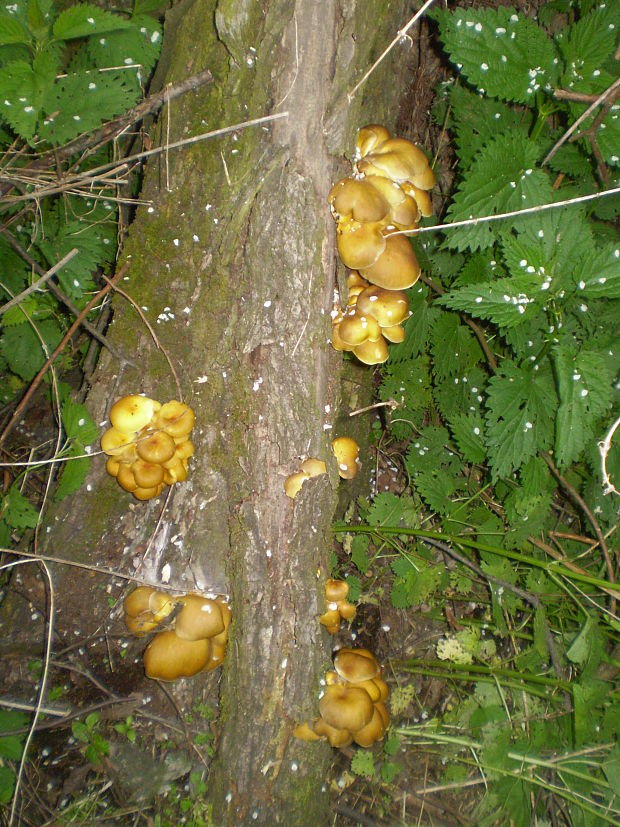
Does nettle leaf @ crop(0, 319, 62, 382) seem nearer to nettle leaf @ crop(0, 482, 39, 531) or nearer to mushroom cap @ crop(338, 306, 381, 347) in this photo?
nettle leaf @ crop(0, 482, 39, 531)

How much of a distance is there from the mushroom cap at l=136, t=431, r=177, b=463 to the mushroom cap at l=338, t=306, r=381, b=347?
1.04 meters

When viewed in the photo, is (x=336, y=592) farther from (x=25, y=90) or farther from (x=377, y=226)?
(x=25, y=90)

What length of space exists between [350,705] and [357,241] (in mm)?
2324

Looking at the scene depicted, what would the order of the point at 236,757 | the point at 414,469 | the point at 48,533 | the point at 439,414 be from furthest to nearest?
1. the point at 439,414
2. the point at 414,469
3. the point at 48,533
4. the point at 236,757

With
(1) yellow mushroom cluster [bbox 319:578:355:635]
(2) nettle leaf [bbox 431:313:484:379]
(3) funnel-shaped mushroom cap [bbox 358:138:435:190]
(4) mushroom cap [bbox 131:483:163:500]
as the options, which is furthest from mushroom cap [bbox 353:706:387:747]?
→ (3) funnel-shaped mushroom cap [bbox 358:138:435:190]

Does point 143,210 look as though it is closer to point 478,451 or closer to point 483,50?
point 483,50

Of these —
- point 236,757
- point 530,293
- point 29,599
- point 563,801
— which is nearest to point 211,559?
point 236,757

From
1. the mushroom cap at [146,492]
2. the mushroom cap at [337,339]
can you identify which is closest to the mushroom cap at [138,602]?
the mushroom cap at [146,492]

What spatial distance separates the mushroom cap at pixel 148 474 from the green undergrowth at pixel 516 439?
4.98ft

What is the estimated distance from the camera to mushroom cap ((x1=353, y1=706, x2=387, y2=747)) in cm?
264

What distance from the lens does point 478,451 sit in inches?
134

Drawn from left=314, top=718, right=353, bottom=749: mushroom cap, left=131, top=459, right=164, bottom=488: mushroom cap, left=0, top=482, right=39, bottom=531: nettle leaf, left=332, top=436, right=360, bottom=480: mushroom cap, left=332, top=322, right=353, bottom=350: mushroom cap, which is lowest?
left=314, top=718, right=353, bottom=749: mushroom cap

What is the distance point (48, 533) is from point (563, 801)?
3819 mm

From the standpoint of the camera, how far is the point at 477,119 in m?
3.19
